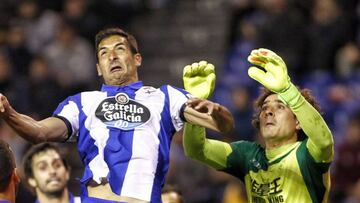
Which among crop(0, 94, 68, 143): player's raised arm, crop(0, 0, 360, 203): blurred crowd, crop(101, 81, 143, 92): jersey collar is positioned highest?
crop(0, 0, 360, 203): blurred crowd

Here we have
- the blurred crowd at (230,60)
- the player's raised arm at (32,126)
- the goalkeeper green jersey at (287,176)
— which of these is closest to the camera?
the player's raised arm at (32,126)

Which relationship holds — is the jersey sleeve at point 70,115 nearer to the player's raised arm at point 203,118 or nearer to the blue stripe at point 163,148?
the blue stripe at point 163,148

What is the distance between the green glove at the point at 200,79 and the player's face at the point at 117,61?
0.40 meters

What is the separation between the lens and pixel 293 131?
8.37 meters

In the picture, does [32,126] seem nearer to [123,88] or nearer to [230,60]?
[123,88]

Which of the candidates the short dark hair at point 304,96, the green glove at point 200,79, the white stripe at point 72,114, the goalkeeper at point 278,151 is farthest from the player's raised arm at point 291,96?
the white stripe at point 72,114

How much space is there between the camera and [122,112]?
25.7ft

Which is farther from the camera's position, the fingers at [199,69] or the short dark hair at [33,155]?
the short dark hair at [33,155]

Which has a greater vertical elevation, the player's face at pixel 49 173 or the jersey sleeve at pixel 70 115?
the jersey sleeve at pixel 70 115

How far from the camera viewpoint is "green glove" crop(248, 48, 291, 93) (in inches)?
310

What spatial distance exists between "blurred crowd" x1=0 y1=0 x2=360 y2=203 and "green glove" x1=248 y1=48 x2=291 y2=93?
437cm

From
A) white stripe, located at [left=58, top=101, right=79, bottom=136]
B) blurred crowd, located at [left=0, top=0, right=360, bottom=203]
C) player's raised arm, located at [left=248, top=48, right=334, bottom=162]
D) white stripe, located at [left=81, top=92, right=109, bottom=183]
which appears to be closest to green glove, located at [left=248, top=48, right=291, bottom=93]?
player's raised arm, located at [left=248, top=48, right=334, bottom=162]

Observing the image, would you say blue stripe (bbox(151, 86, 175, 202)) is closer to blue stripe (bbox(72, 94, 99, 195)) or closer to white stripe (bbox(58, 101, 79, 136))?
blue stripe (bbox(72, 94, 99, 195))

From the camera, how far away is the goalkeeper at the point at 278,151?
313 inches
